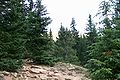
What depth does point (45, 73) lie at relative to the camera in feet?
82.5

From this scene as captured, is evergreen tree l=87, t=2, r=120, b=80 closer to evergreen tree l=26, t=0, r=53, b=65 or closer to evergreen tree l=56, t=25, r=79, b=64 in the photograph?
evergreen tree l=26, t=0, r=53, b=65

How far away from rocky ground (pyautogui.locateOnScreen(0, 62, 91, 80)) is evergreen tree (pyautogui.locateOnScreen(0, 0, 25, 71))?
2.87ft

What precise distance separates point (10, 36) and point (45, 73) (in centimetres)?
665

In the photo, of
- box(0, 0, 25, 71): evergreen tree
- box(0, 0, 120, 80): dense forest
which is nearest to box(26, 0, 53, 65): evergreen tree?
box(0, 0, 120, 80): dense forest

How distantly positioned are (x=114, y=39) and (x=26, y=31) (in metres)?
16.8

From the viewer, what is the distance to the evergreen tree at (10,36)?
20.1m

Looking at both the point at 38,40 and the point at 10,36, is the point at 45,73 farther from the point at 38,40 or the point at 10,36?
the point at 10,36

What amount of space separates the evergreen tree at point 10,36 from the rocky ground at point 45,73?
87 centimetres

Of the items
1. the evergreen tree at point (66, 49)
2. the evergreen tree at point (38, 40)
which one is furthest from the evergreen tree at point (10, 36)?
the evergreen tree at point (66, 49)

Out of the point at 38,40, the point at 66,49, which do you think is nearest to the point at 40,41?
the point at 38,40

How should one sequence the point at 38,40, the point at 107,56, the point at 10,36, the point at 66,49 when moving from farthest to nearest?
1. the point at 66,49
2. the point at 38,40
3. the point at 10,36
4. the point at 107,56

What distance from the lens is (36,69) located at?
2536cm

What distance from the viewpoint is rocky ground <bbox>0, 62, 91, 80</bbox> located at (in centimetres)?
2192

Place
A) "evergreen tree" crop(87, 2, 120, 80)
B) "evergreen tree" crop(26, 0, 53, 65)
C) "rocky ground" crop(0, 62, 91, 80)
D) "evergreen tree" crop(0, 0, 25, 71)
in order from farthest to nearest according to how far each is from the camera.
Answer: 1. "evergreen tree" crop(26, 0, 53, 65)
2. "rocky ground" crop(0, 62, 91, 80)
3. "evergreen tree" crop(0, 0, 25, 71)
4. "evergreen tree" crop(87, 2, 120, 80)
